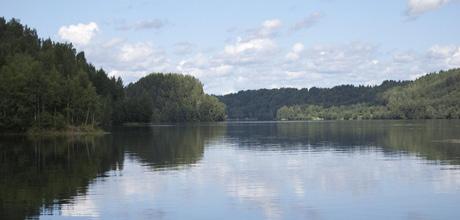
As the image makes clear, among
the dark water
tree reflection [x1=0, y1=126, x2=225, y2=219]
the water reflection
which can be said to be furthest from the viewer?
tree reflection [x1=0, y1=126, x2=225, y2=219]

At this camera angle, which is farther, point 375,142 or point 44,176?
point 375,142

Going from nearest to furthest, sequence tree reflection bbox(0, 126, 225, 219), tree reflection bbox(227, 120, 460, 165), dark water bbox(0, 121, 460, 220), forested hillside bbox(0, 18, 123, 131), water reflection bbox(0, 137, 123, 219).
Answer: dark water bbox(0, 121, 460, 220) < water reflection bbox(0, 137, 123, 219) < tree reflection bbox(0, 126, 225, 219) < tree reflection bbox(227, 120, 460, 165) < forested hillside bbox(0, 18, 123, 131)

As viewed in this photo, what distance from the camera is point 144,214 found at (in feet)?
84.8

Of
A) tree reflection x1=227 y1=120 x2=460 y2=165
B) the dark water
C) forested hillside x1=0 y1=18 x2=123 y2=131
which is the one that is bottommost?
the dark water

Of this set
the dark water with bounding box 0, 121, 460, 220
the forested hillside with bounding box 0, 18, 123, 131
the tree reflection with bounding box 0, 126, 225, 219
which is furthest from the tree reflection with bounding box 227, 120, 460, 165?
the forested hillside with bounding box 0, 18, 123, 131

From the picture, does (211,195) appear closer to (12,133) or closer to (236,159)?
(236,159)

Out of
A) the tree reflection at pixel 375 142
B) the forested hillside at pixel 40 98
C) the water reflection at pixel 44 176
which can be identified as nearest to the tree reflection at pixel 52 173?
the water reflection at pixel 44 176

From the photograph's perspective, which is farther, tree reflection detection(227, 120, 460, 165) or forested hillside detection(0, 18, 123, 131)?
forested hillside detection(0, 18, 123, 131)

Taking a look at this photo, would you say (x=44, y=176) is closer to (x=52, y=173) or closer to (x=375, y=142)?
(x=52, y=173)

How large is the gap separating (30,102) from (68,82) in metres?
9.71

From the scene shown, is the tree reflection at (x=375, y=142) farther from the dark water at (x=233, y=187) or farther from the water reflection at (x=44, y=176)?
the water reflection at (x=44, y=176)

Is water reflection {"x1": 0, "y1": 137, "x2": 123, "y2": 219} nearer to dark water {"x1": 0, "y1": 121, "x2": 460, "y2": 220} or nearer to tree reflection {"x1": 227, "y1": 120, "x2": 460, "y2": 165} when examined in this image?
dark water {"x1": 0, "y1": 121, "x2": 460, "y2": 220}

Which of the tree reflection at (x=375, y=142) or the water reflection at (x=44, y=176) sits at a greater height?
the tree reflection at (x=375, y=142)

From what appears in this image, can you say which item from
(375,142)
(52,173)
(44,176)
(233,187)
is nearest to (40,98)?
(375,142)
